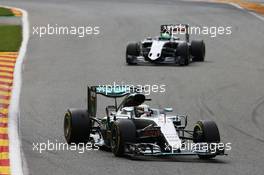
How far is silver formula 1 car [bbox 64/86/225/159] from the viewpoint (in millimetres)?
14984

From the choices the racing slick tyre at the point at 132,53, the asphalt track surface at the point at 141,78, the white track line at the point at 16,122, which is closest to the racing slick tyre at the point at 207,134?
the asphalt track surface at the point at 141,78

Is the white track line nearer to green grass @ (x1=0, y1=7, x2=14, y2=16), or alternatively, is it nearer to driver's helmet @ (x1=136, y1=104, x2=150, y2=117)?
driver's helmet @ (x1=136, y1=104, x2=150, y2=117)

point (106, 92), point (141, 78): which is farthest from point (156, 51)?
point (106, 92)

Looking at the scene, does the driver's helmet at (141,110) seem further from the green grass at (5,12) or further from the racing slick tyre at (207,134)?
the green grass at (5,12)

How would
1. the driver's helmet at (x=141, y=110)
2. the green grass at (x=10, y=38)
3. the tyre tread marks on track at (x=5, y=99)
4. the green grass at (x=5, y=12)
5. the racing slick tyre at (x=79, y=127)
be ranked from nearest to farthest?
the tyre tread marks on track at (x=5, y=99) < the driver's helmet at (x=141, y=110) < the racing slick tyre at (x=79, y=127) < the green grass at (x=10, y=38) < the green grass at (x=5, y=12)

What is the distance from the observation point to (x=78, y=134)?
16.2 metres

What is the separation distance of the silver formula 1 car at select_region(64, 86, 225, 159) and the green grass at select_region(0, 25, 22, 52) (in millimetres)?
14353

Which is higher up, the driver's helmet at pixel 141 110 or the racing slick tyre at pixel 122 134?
the driver's helmet at pixel 141 110

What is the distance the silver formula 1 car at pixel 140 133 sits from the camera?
14984 mm

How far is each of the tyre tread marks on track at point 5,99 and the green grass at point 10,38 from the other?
3.37ft

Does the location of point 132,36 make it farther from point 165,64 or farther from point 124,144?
point 124,144

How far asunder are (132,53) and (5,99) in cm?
716

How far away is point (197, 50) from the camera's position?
29594 millimetres

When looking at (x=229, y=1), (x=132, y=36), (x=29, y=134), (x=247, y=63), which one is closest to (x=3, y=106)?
(x=29, y=134)
